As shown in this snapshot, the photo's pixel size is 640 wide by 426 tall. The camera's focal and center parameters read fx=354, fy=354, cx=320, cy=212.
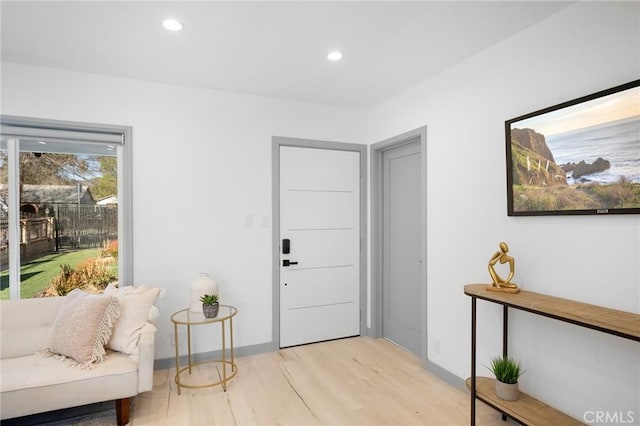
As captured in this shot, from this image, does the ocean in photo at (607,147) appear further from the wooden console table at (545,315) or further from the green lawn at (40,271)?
the green lawn at (40,271)

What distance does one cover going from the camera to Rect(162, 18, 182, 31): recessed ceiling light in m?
2.12

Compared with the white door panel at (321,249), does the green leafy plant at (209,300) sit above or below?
below

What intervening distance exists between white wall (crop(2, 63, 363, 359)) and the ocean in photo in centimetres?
232

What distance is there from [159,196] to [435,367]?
109 inches

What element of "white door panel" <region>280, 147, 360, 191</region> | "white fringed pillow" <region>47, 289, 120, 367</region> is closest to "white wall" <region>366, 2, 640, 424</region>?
"white door panel" <region>280, 147, 360, 191</region>

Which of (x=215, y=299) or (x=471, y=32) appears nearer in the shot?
(x=471, y=32)

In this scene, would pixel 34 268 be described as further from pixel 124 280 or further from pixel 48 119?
pixel 48 119

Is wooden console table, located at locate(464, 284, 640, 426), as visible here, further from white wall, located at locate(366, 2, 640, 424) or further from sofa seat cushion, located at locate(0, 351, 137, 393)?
sofa seat cushion, located at locate(0, 351, 137, 393)

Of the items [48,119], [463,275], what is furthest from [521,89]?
[48,119]

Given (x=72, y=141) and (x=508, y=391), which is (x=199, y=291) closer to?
(x=72, y=141)

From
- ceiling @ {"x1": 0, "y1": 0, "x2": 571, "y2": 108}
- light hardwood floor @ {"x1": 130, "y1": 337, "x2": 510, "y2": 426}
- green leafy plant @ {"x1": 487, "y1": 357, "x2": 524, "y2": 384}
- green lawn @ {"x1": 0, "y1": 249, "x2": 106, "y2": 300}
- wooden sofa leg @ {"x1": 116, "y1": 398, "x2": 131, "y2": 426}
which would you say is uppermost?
ceiling @ {"x1": 0, "y1": 0, "x2": 571, "y2": 108}

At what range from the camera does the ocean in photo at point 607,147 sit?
1.68m

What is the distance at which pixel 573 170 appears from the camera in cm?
193

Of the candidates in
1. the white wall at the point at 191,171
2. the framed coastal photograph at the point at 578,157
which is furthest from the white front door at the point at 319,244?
the framed coastal photograph at the point at 578,157
